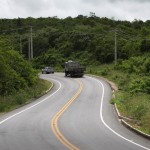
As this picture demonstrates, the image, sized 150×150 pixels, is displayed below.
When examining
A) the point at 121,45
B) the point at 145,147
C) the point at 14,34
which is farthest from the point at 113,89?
the point at 14,34

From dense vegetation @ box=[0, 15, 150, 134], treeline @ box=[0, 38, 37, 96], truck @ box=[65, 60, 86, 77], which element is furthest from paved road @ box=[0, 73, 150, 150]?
truck @ box=[65, 60, 86, 77]

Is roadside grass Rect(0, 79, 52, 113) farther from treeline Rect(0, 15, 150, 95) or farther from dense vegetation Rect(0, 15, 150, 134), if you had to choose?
treeline Rect(0, 15, 150, 95)

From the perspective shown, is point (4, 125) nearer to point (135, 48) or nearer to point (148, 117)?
point (148, 117)

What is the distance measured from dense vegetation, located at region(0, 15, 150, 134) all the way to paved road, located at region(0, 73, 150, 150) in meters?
1.81

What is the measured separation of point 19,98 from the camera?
44.2 metres

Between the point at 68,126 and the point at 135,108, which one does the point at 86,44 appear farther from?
the point at 68,126

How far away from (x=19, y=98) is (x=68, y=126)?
17.8 meters

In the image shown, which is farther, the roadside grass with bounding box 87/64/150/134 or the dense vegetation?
the dense vegetation

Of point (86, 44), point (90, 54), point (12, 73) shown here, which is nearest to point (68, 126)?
point (12, 73)

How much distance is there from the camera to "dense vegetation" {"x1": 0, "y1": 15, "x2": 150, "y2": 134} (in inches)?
1746

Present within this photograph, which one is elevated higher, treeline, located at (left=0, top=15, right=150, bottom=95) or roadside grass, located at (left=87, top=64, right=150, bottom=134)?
treeline, located at (left=0, top=15, right=150, bottom=95)

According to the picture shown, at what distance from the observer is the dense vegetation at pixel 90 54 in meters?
44.3

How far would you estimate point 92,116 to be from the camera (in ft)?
108

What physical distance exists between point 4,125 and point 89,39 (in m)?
85.5
